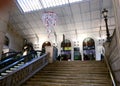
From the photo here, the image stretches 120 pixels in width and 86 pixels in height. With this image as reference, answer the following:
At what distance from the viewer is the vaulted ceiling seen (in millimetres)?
13143

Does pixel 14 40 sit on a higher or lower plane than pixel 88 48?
higher

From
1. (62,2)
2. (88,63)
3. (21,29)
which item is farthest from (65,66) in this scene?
(21,29)

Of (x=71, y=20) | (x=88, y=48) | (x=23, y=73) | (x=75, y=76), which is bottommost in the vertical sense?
(x=75, y=76)

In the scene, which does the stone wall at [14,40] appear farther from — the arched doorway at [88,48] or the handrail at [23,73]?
the handrail at [23,73]

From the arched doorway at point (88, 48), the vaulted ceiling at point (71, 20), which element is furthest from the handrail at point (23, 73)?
the arched doorway at point (88, 48)

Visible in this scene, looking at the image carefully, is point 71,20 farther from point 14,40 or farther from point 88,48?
point 14,40

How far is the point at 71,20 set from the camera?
1490cm

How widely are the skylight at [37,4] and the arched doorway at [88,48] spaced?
220 inches

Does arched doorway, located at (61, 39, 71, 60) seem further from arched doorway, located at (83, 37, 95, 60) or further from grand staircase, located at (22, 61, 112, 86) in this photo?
grand staircase, located at (22, 61, 112, 86)

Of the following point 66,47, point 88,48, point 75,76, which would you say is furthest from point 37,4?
point 75,76

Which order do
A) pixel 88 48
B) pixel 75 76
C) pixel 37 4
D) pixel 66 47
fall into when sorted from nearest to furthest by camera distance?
pixel 75 76 → pixel 37 4 → pixel 88 48 → pixel 66 47

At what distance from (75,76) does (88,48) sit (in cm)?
1069

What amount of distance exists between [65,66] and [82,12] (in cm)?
751

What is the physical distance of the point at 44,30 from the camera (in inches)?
668
